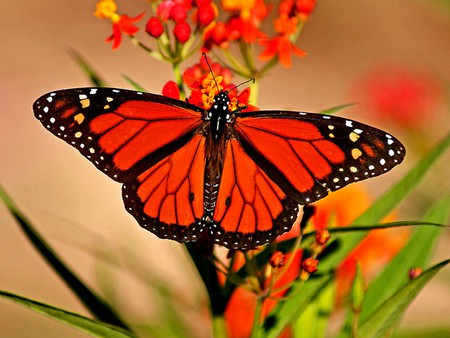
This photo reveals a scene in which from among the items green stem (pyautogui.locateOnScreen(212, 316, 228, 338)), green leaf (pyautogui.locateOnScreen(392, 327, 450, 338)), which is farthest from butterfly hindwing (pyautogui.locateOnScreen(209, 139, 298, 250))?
green leaf (pyautogui.locateOnScreen(392, 327, 450, 338))

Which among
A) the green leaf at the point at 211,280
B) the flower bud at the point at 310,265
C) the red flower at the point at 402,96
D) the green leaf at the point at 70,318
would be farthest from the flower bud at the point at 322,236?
the red flower at the point at 402,96

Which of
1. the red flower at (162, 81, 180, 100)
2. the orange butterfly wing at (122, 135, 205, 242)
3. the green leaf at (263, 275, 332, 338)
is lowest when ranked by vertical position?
the green leaf at (263, 275, 332, 338)

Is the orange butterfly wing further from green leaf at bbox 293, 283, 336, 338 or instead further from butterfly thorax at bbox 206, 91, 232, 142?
green leaf at bbox 293, 283, 336, 338

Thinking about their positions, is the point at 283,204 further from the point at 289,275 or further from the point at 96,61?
the point at 96,61

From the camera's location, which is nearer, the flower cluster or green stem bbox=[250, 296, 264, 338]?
green stem bbox=[250, 296, 264, 338]

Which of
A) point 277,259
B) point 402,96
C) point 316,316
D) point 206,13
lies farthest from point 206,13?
point 402,96

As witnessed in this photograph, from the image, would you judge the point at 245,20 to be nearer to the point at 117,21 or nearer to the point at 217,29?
the point at 217,29

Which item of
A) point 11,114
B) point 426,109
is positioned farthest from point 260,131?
point 11,114

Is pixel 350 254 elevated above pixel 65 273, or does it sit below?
below
